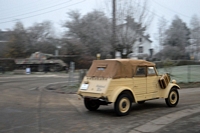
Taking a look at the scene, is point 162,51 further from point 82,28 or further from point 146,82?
point 146,82

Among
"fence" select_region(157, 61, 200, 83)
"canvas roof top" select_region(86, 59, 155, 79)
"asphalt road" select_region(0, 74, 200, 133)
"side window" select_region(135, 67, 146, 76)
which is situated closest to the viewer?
"asphalt road" select_region(0, 74, 200, 133)

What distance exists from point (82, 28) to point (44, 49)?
23.5 ft

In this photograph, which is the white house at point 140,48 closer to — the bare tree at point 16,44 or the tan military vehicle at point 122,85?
the tan military vehicle at point 122,85

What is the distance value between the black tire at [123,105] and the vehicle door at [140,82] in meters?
0.54

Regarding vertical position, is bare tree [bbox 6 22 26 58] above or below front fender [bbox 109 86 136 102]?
above

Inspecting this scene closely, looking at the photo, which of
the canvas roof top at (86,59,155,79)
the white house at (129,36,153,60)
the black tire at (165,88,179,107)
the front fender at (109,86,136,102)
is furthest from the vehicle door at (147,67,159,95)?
the white house at (129,36,153,60)

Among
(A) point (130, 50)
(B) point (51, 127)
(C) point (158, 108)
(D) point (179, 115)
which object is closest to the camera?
(B) point (51, 127)

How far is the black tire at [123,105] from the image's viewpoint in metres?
9.02

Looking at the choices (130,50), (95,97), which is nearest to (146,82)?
(95,97)

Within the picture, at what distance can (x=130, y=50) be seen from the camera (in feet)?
61.2

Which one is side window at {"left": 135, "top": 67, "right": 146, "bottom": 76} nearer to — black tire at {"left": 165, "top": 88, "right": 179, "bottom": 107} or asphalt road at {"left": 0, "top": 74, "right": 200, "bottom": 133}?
asphalt road at {"left": 0, "top": 74, "right": 200, "bottom": 133}

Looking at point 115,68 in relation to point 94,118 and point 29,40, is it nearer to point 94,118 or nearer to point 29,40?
point 94,118

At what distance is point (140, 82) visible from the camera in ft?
32.4

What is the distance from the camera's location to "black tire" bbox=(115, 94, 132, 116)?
9016mm
